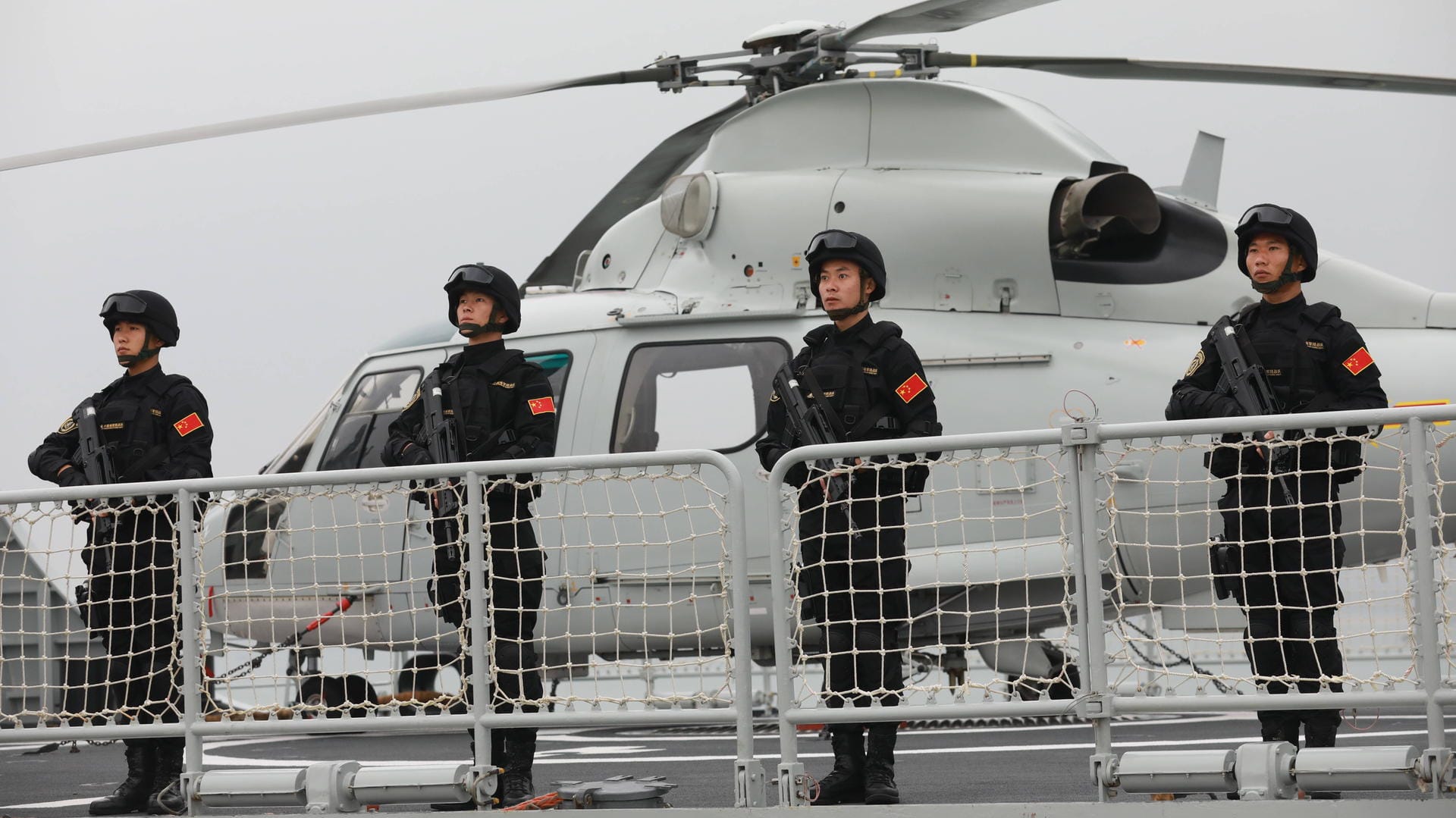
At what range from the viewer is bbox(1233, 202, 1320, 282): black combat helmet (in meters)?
5.07

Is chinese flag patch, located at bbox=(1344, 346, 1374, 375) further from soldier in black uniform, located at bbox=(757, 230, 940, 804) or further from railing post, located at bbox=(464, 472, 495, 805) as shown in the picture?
railing post, located at bbox=(464, 472, 495, 805)

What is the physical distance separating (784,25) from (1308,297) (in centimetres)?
315

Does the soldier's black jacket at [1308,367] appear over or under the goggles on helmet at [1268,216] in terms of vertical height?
under

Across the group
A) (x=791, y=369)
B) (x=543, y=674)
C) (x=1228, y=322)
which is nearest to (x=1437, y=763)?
(x=1228, y=322)

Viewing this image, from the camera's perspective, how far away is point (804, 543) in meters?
5.14

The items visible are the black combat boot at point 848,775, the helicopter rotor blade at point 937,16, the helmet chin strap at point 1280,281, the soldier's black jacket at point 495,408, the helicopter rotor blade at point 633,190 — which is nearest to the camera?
the black combat boot at point 848,775

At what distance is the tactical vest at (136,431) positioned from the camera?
5906 millimetres

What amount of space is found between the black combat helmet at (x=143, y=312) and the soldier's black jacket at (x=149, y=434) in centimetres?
20

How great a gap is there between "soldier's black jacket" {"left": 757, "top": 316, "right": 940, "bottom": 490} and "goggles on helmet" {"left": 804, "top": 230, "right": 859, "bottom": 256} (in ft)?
0.94

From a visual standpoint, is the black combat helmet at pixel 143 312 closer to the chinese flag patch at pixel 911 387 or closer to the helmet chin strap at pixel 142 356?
the helmet chin strap at pixel 142 356

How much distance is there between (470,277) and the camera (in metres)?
5.70

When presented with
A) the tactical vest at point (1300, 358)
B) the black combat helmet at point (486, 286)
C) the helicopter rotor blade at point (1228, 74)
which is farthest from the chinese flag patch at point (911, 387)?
the helicopter rotor blade at point (1228, 74)

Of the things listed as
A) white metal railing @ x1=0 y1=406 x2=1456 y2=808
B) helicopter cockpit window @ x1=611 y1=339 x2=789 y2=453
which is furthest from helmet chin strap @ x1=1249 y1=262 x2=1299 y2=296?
helicopter cockpit window @ x1=611 y1=339 x2=789 y2=453

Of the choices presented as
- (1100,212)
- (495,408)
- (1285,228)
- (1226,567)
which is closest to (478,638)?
(495,408)
